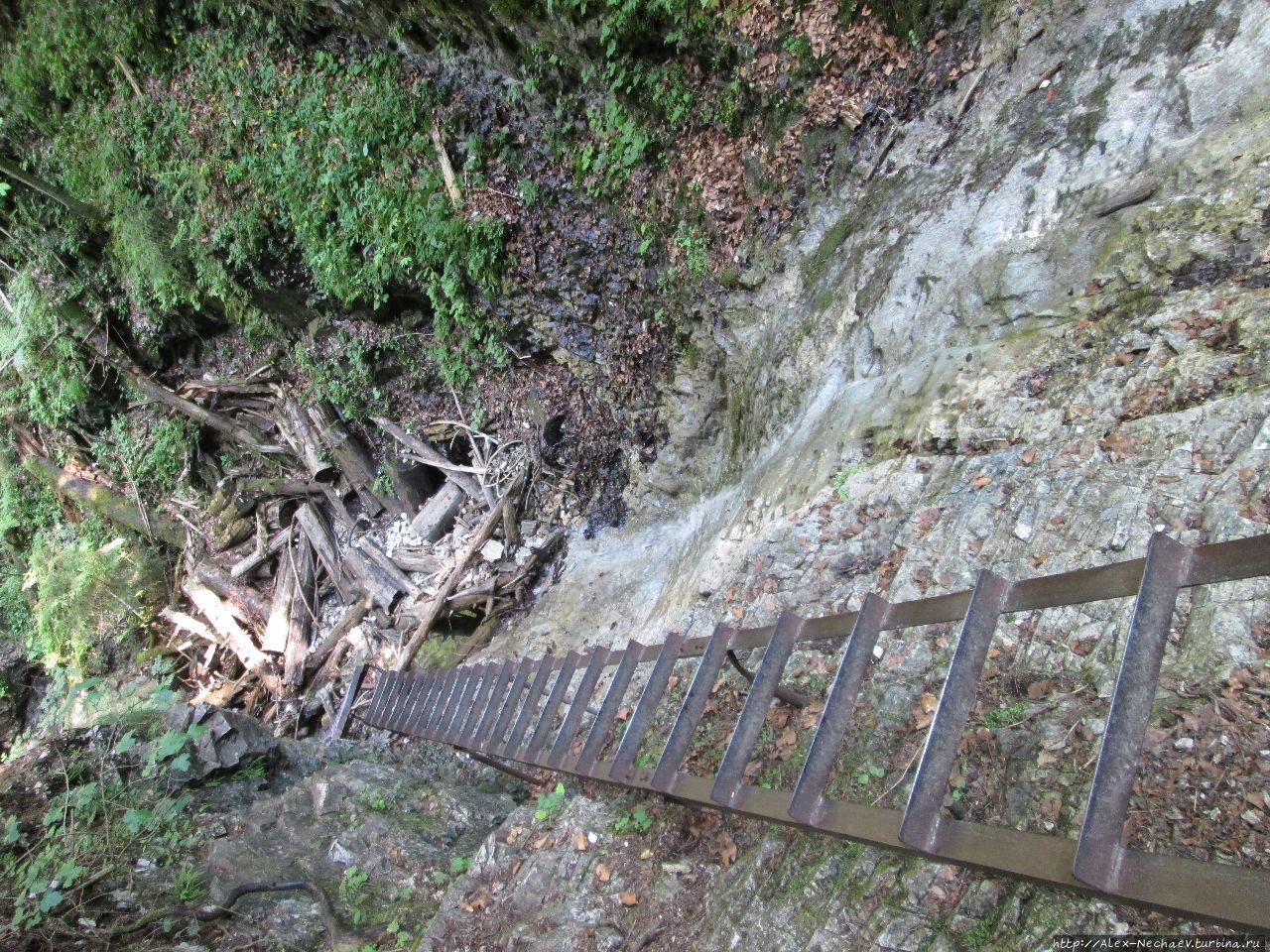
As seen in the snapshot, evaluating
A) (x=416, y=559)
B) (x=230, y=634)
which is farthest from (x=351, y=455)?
(x=230, y=634)

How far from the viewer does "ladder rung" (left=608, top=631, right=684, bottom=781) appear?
9.63 feet

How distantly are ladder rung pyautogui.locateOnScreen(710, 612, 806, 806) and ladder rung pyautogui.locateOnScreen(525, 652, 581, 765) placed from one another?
1555 mm

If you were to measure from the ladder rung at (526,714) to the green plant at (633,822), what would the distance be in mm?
1118

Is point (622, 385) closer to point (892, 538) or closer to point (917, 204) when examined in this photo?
point (917, 204)

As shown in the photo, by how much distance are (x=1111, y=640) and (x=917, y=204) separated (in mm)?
3304

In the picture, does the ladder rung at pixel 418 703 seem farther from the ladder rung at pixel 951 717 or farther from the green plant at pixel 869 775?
the ladder rung at pixel 951 717

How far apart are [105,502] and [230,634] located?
327cm

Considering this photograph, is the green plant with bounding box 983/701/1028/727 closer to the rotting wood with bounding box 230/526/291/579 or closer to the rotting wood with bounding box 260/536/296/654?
the rotting wood with bounding box 260/536/296/654

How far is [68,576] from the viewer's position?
1102 cm

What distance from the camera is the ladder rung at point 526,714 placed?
410cm

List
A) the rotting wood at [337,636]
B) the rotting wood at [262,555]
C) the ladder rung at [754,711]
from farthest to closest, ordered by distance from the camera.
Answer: the rotting wood at [262,555] → the rotting wood at [337,636] → the ladder rung at [754,711]

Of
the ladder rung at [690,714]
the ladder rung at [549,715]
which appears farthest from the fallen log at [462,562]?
the ladder rung at [690,714]

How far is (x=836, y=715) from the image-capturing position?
2119 mm

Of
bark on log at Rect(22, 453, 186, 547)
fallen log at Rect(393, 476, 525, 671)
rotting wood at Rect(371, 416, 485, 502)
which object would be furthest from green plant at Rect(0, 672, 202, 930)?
bark on log at Rect(22, 453, 186, 547)
